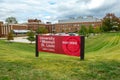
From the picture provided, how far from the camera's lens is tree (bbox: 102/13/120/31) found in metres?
103

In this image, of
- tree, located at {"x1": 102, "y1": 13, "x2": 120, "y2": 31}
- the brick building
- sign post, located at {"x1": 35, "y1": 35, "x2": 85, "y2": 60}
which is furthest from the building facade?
sign post, located at {"x1": 35, "y1": 35, "x2": 85, "y2": 60}

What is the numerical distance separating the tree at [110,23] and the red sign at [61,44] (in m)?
93.6

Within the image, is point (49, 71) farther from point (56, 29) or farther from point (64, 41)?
point (56, 29)

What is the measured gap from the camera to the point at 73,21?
16388 centimetres

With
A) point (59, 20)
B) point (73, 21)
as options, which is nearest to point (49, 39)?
point (73, 21)

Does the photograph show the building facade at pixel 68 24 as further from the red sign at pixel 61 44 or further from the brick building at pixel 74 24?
the red sign at pixel 61 44

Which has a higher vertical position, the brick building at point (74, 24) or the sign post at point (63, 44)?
the brick building at point (74, 24)

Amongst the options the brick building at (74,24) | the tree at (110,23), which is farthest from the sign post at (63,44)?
the brick building at (74,24)

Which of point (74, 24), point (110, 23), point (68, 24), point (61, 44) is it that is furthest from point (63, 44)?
point (68, 24)

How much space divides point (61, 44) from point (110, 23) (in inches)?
3757

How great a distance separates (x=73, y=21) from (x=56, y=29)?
12837 mm

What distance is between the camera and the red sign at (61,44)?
1020 cm

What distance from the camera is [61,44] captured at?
10.8 metres

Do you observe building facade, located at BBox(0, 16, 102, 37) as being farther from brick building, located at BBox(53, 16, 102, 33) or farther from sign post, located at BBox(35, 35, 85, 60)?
sign post, located at BBox(35, 35, 85, 60)
